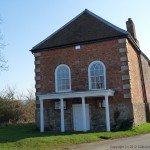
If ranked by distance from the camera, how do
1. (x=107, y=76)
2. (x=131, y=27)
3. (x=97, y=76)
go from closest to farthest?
(x=107, y=76)
(x=97, y=76)
(x=131, y=27)

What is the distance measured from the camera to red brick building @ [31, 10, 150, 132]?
2259 centimetres

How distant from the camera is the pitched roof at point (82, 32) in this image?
79.2ft

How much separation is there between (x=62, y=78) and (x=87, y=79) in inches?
90.0

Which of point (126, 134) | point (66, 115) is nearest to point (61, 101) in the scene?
point (66, 115)

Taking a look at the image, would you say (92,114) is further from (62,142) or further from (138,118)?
(62,142)

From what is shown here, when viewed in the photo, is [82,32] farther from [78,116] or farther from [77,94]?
[78,116]

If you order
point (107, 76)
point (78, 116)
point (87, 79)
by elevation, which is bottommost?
point (78, 116)

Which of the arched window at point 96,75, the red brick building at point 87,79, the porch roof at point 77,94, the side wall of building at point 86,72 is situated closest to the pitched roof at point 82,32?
the red brick building at point 87,79

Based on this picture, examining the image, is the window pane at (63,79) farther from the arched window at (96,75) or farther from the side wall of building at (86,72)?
the arched window at (96,75)

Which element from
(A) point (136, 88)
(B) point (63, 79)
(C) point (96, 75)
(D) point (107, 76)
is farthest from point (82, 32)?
(A) point (136, 88)

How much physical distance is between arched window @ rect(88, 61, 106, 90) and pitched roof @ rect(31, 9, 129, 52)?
216cm

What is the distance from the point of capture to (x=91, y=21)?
85.2 feet

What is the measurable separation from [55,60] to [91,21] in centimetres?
471

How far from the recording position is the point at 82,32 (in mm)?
25328
